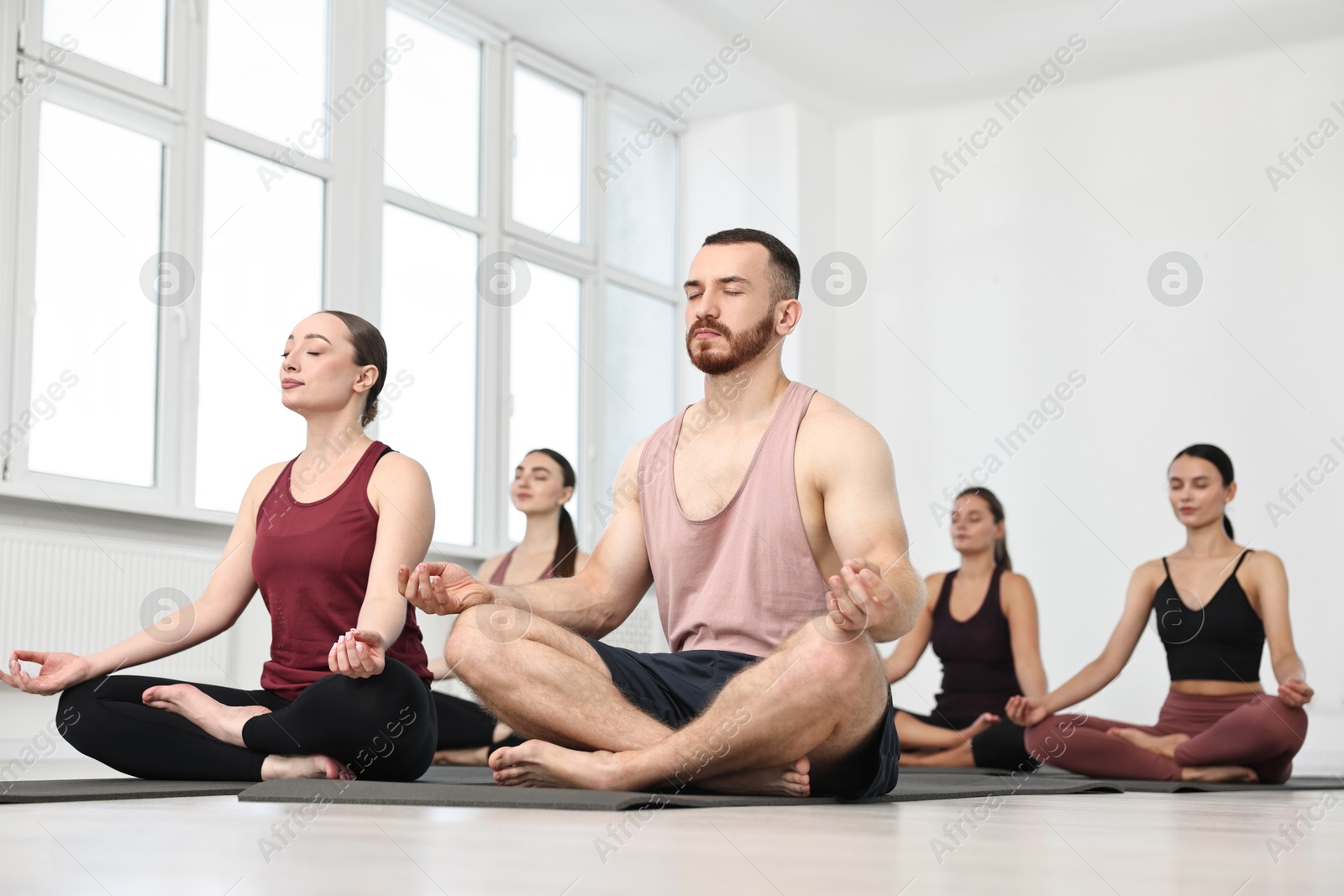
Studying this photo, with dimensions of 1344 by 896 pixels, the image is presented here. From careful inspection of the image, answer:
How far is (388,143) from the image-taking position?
5.99m

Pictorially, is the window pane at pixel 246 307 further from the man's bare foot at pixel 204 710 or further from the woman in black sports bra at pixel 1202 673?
the woman in black sports bra at pixel 1202 673

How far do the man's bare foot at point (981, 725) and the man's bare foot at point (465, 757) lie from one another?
142 centimetres

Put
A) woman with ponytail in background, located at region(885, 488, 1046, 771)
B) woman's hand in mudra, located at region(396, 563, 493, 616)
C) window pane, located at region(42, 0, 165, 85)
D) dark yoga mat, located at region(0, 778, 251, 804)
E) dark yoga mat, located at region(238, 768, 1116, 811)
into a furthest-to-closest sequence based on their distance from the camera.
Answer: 1. window pane, located at region(42, 0, 165, 85)
2. woman with ponytail in background, located at region(885, 488, 1046, 771)
3. woman's hand in mudra, located at region(396, 563, 493, 616)
4. dark yoga mat, located at region(0, 778, 251, 804)
5. dark yoga mat, located at region(238, 768, 1116, 811)

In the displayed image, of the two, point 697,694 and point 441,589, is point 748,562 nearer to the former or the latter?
point 697,694

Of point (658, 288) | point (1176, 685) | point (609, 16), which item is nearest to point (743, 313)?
point (1176, 685)

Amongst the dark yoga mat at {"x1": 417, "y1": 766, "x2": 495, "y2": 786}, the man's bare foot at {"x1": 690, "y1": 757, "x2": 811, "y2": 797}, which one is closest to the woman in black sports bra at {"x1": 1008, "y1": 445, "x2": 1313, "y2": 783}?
the dark yoga mat at {"x1": 417, "y1": 766, "x2": 495, "y2": 786}

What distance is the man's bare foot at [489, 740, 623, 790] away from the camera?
1.97 m

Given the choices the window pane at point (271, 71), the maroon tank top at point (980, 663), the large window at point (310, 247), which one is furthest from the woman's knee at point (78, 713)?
the window pane at point (271, 71)

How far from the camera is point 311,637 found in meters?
2.45

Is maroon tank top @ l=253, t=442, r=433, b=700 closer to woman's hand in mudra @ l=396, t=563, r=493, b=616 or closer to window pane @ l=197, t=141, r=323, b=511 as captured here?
woman's hand in mudra @ l=396, t=563, r=493, b=616

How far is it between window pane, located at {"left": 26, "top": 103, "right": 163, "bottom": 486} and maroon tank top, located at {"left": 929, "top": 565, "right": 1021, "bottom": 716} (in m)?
2.78

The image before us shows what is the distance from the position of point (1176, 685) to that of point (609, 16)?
4.02 meters

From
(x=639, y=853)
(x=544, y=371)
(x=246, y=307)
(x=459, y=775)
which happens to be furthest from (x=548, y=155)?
(x=639, y=853)

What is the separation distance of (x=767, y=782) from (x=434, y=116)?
4751 millimetres
